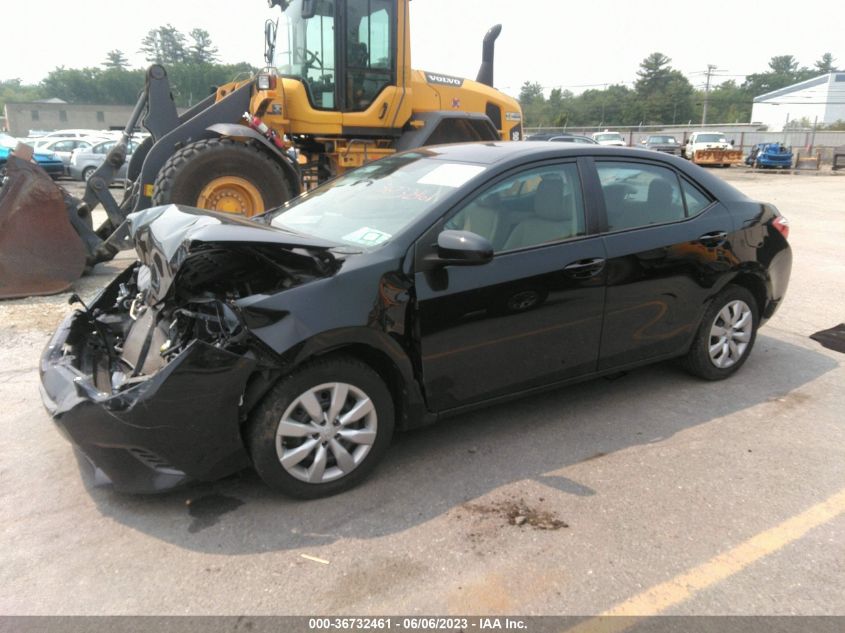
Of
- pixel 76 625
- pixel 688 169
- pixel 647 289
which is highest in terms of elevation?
pixel 688 169

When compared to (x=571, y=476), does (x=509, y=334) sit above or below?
above

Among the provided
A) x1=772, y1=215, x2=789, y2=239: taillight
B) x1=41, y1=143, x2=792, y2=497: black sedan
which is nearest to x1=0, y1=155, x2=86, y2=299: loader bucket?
x1=41, y1=143, x2=792, y2=497: black sedan

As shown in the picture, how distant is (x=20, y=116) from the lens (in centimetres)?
7281

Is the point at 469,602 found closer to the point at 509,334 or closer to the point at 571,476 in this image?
the point at 571,476

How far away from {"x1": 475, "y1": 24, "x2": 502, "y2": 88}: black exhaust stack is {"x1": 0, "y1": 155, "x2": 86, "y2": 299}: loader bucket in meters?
7.12

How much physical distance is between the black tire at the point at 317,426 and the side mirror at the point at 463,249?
2.25ft

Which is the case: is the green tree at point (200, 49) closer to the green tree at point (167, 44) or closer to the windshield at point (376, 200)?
the green tree at point (167, 44)

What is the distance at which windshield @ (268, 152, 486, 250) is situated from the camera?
342cm

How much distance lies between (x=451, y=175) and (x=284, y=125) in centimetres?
541

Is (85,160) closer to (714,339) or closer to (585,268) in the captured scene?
(585,268)

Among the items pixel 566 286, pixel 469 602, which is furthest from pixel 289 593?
pixel 566 286

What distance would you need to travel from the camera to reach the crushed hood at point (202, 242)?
114 inches

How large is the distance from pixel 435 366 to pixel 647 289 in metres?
1.56

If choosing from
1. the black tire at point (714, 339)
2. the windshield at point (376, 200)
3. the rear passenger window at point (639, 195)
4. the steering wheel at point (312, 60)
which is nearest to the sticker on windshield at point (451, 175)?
the windshield at point (376, 200)
